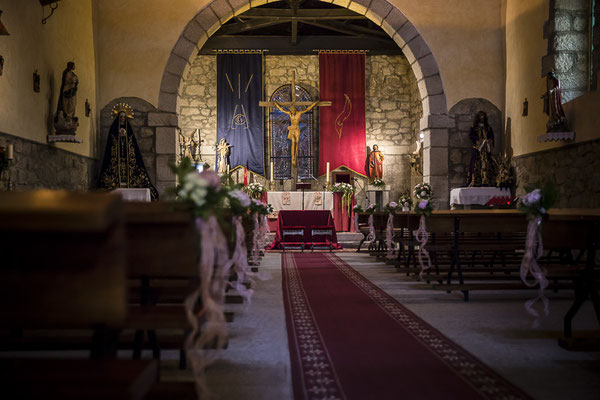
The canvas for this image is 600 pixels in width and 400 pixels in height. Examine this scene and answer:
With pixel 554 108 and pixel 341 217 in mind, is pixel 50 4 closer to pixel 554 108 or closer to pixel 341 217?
pixel 341 217

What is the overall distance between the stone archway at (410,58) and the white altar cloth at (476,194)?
67cm

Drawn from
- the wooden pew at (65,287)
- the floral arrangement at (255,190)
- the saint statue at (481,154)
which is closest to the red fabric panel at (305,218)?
the floral arrangement at (255,190)

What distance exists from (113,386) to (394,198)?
13732 mm

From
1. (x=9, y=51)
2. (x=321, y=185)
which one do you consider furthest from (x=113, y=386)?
(x=321, y=185)

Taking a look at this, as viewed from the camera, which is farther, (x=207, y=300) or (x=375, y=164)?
(x=375, y=164)

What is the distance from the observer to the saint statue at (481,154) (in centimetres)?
889

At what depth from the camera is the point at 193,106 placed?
14281 millimetres

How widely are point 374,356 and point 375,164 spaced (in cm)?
1156

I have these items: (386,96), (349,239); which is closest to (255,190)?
(349,239)

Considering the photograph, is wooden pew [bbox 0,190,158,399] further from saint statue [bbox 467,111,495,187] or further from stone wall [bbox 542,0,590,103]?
saint statue [bbox 467,111,495,187]

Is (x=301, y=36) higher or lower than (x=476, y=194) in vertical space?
A: higher

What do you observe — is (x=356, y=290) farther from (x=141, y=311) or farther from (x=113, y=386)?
(x=113, y=386)

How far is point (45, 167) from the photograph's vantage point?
662 centimetres

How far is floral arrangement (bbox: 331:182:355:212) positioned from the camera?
10516 mm
